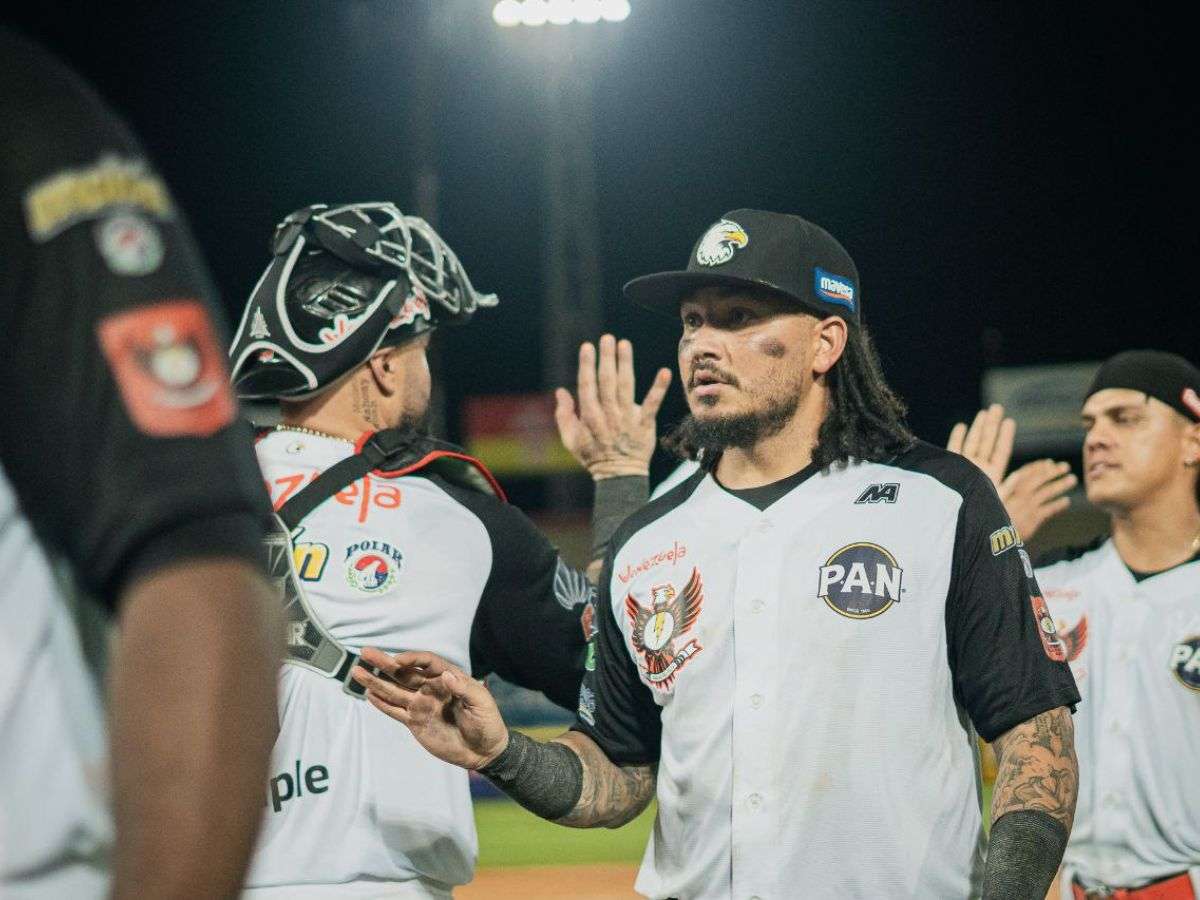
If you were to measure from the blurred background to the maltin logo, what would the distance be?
64.4 feet

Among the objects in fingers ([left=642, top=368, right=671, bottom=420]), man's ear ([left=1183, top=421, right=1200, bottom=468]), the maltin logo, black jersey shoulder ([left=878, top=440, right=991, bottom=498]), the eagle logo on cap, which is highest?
the eagle logo on cap

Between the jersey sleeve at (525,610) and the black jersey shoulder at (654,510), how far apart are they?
7.2 inches

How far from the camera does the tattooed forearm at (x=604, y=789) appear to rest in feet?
12.2

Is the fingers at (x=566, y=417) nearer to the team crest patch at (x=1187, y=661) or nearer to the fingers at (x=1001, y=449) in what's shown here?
Answer: the fingers at (x=1001, y=449)

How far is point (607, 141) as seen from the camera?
2933cm

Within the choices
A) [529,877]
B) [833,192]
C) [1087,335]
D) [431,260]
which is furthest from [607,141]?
[431,260]

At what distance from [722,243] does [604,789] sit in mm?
1533

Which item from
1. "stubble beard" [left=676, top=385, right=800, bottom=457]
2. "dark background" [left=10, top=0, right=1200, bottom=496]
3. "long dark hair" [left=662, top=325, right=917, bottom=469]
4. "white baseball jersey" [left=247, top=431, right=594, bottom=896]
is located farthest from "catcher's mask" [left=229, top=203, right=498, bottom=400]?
"dark background" [left=10, top=0, right=1200, bottom=496]

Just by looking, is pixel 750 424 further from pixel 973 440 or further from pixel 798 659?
pixel 973 440

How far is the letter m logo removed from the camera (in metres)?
3.66

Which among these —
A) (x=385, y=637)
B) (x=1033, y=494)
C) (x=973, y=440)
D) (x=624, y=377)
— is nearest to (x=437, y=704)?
(x=385, y=637)

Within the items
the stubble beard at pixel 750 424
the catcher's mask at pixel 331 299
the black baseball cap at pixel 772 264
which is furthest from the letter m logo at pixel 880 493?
the catcher's mask at pixel 331 299

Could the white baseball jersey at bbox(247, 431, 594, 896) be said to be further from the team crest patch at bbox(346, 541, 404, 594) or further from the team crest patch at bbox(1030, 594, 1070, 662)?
the team crest patch at bbox(1030, 594, 1070, 662)

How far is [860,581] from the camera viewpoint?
3523 millimetres
